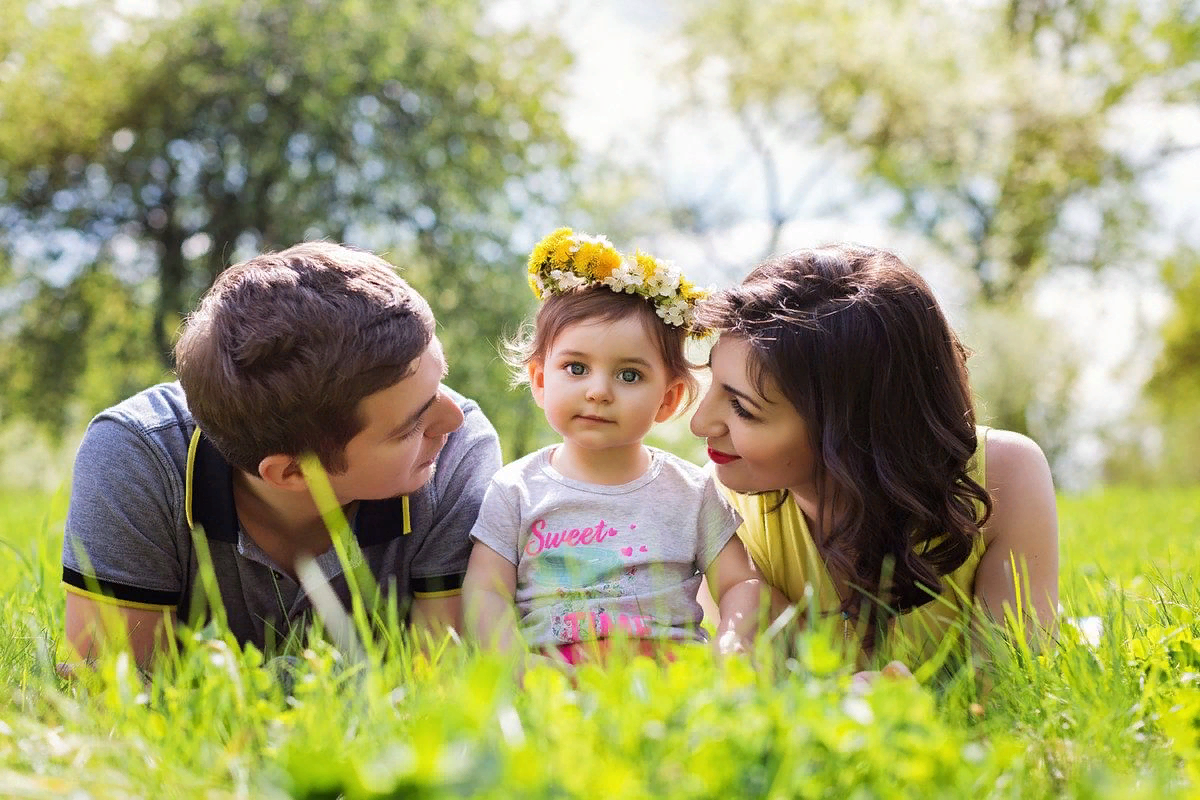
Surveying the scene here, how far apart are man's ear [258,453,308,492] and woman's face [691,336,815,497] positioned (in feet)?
3.65

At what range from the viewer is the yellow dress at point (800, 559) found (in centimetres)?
316

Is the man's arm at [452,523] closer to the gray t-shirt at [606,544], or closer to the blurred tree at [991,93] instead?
the gray t-shirt at [606,544]

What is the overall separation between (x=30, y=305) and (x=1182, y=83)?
22.4 meters

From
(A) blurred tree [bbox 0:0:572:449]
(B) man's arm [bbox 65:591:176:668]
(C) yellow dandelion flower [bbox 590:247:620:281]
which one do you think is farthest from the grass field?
(A) blurred tree [bbox 0:0:572:449]

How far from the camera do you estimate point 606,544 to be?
3.14 meters

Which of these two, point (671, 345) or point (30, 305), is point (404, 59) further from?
point (671, 345)

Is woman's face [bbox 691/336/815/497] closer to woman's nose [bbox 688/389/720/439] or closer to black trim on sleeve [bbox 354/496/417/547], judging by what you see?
woman's nose [bbox 688/389/720/439]

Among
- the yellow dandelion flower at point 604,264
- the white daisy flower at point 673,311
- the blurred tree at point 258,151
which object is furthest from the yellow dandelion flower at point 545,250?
the blurred tree at point 258,151

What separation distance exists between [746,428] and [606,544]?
56 cm

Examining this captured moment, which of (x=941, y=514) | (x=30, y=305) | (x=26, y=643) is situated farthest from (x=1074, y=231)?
(x=26, y=643)

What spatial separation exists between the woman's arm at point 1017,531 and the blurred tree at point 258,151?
8965mm

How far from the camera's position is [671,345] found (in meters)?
3.20

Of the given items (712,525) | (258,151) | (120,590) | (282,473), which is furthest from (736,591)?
→ (258,151)

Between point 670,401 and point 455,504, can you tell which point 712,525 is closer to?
point 670,401
